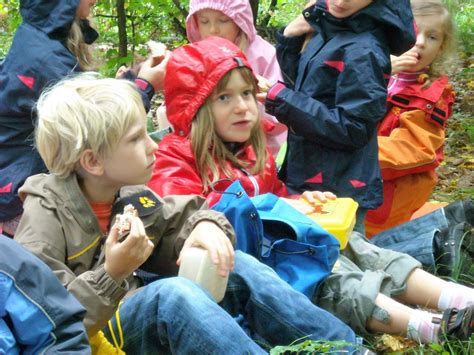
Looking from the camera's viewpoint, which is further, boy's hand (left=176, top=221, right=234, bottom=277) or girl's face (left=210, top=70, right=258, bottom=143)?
girl's face (left=210, top=70, right=258, bottom=143)

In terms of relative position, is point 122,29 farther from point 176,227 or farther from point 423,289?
point 423,289

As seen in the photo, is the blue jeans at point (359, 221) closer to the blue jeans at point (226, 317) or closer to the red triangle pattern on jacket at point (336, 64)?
the red triangle pattern on jacket at point (336, 64)

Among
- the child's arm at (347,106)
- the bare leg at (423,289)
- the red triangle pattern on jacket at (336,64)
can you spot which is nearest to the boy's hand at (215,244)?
the bare leg at (423,289)

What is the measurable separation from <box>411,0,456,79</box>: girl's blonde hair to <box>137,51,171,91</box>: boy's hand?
67.8 inches

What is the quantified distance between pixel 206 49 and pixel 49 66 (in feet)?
2.83

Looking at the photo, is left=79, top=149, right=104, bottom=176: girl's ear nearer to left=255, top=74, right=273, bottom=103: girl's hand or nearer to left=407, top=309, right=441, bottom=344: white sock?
left=255, top=74, right=273, bottom=103: girl's hand

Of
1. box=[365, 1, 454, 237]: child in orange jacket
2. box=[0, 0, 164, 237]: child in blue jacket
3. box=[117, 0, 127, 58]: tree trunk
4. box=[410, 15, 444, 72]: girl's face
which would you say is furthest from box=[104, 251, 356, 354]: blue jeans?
box=[117, 0, 127, 58]: tree trunk

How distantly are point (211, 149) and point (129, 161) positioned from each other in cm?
90

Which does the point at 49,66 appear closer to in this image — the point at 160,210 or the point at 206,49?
the point at 206,49

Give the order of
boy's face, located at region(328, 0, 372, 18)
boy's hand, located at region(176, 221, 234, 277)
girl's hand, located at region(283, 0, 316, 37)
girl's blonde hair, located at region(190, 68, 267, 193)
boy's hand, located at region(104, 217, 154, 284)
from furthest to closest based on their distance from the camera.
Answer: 1. girl's hand, located at region(283, 0, 316, 37)
2. boy's face, located at region(328, 0, 372, 18)
3. girl's blonde hair, located at region(190, 68, 267, 193)
4. boy's hand, located at region(176, 221, 234, 277)
5. boy's hand, located at region(104, 217, 154, 284)

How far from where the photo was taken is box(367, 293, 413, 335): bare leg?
125 inches

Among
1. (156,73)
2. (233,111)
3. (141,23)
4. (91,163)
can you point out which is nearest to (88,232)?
(91,163)

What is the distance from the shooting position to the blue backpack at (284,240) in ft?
10.4

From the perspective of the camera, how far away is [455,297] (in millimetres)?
3320
